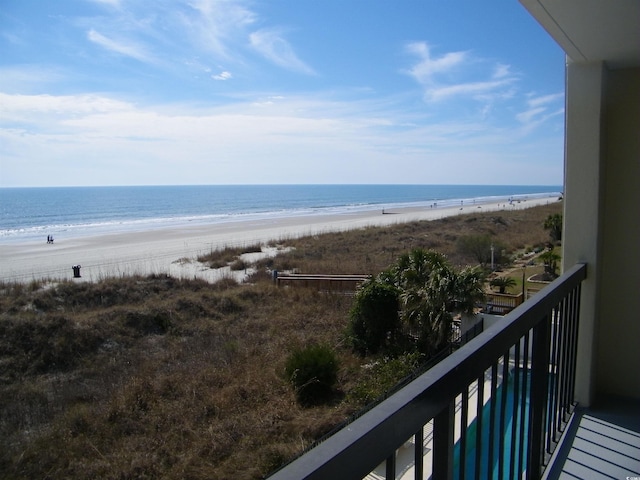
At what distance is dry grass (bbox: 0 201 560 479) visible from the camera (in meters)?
→ 6.42

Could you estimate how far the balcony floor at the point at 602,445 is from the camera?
2092 mm

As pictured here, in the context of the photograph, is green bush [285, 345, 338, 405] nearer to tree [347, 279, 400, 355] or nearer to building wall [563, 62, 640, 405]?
tree [347, 279, 400, 355]

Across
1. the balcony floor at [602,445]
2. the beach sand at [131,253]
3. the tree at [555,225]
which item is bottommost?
the beach sand at [131,253]

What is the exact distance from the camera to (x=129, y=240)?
33000mm

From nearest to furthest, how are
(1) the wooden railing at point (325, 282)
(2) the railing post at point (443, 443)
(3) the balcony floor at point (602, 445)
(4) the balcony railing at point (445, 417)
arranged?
(4) the balcony railing at point (445, 417)
(2) the railing post at point (443, 443)
(3) the balcony floor at point (602, 445)
(1) the wooden railing at point (325, 282)

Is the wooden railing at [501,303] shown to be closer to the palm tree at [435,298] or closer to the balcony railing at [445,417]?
the palm tree at [435,298]

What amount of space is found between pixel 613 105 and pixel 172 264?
22393 millimetres

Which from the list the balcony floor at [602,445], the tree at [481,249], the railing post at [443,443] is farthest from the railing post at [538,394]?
the tree at [481,249]

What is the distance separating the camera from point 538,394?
6.22 feet

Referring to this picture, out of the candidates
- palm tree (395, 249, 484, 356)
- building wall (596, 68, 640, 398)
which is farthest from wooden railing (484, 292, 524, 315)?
building wall (596, 68, 640, 398)

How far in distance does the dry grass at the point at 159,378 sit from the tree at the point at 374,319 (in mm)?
475

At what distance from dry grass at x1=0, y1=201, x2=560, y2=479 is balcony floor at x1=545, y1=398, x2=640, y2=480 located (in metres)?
4.34

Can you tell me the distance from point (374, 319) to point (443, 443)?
963cm

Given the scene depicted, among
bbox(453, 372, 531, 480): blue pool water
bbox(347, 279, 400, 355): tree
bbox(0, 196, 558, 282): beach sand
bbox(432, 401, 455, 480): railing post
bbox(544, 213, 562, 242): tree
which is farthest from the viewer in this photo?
bbox(544, 213, 562, 242): tree
